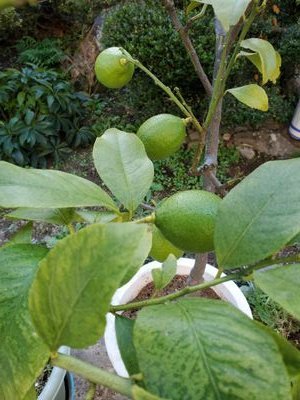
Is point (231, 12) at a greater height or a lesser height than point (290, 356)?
greater

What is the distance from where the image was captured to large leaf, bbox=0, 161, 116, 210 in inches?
14.6

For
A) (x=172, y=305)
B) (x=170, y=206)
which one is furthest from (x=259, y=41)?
(x=172, y=305)

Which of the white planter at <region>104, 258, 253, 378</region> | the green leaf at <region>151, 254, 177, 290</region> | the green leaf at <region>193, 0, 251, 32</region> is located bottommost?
the white planter at <region>104, 258, 253, 378</region>

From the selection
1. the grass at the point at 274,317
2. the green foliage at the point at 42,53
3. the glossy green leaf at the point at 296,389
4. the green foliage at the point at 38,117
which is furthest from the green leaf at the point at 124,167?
the green foliage at the point at 42,53

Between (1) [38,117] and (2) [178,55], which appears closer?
(2) [178,55]

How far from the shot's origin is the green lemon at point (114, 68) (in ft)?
2.36

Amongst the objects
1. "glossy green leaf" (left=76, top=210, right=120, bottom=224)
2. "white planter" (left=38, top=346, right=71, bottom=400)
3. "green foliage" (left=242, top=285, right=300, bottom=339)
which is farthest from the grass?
"glossy green leaf" (left=76, top=210, right=120, bottom=224)

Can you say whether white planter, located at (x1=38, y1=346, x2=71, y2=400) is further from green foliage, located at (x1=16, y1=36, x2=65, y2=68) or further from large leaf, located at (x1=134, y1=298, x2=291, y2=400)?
green foliage, located at (x1=16, y1=36, x2=65, y2=68)

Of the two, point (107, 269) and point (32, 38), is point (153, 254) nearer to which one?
point (107, 269)

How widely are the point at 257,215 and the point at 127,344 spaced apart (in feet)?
0.51

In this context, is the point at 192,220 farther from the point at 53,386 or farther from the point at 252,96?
the point at 53,386

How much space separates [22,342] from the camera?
36 centimetres

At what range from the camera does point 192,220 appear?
0.40m

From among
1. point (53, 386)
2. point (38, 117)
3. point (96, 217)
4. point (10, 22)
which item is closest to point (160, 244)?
point (96, 217)
